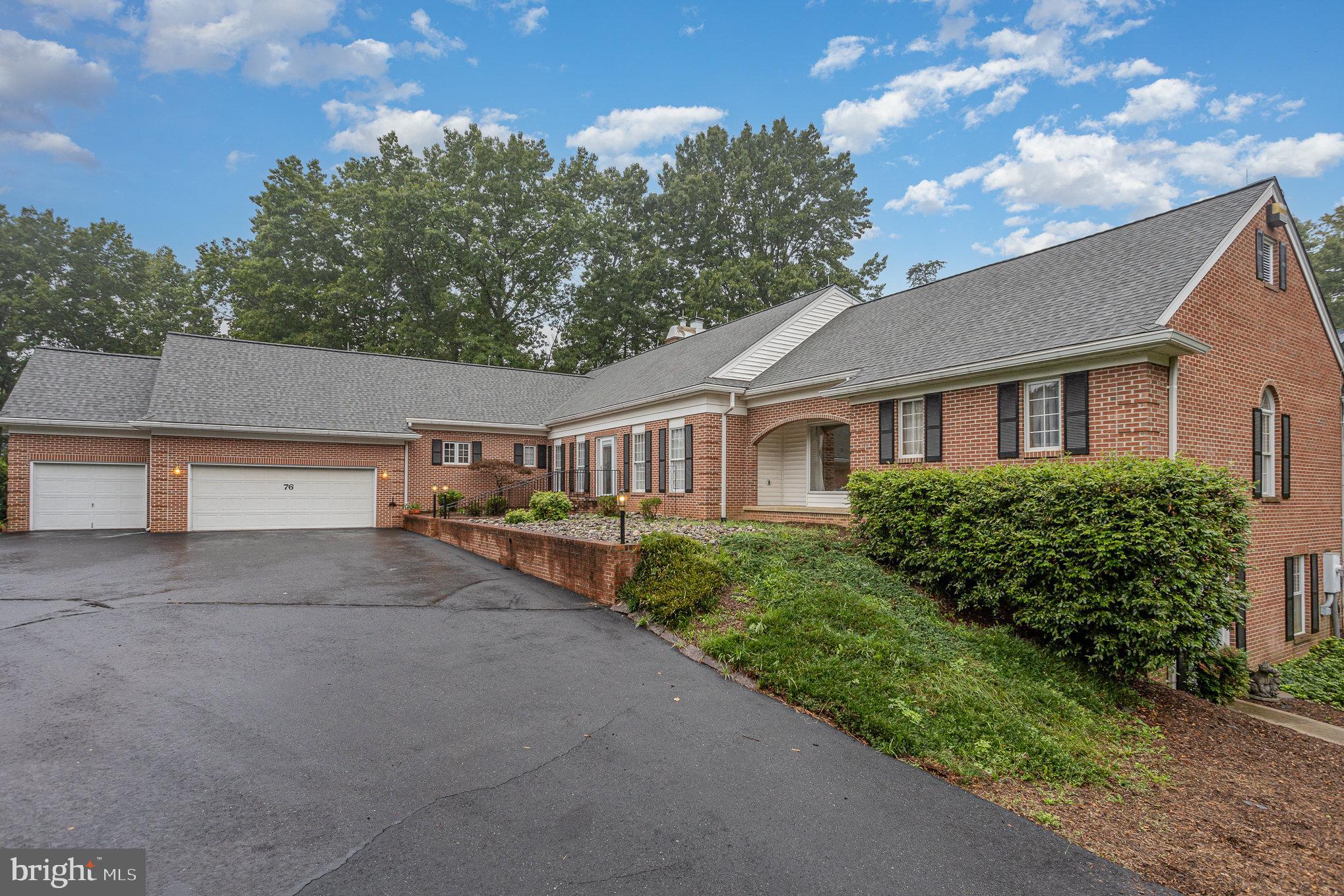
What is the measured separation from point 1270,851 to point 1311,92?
15075 millimetres

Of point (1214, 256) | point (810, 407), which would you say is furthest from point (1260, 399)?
point (810, 407)

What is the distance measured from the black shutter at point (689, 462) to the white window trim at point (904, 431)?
17.3 ft

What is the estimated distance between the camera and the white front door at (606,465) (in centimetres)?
1900

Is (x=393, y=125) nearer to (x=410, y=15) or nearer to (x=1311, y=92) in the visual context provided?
(x=410, y=15)

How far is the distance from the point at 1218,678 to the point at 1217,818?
5.74m

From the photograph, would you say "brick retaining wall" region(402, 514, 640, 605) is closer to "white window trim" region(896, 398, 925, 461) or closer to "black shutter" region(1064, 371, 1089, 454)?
"white window trim" region(896, 398, 925, 461)

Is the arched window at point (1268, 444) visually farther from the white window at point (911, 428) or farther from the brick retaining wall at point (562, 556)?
the brick retaining wall at point (562, 556)

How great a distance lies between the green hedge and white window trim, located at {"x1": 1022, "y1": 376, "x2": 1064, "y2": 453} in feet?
5.90

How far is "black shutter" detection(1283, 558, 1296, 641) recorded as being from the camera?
11945 millimetres

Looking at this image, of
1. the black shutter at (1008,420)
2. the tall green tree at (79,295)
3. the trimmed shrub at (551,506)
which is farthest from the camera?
the tall green tree at (79,295)

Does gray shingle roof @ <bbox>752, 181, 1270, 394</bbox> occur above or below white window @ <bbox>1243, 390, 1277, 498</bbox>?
above

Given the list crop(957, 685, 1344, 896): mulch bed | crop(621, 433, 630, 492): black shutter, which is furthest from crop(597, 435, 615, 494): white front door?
crop(957, 685, 1344, 896): mulch bed

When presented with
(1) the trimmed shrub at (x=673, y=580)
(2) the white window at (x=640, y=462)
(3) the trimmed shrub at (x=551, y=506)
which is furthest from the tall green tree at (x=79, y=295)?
(1) the trimmed shrub at (x=673, y=580)

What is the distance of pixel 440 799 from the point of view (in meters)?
3.65
